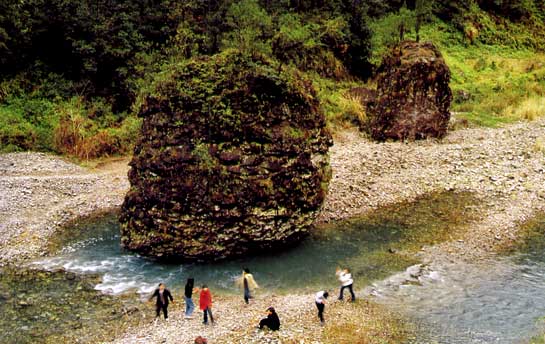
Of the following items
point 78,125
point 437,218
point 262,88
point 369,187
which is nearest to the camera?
point 262,88

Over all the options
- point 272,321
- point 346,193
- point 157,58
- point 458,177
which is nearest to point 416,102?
point 458,177

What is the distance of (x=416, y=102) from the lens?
124 feet

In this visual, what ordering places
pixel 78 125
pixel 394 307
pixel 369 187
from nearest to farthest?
pixel 394 307 < pixel 369 187 < pixel 78 125

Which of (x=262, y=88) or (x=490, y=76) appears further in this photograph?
(x=490, y=76)

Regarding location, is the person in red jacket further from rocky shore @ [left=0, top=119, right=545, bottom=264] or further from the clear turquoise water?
rocky shore @ [left=0, top=119, right=545, bottom=264]

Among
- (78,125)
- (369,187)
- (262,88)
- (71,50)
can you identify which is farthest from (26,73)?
(369,187)

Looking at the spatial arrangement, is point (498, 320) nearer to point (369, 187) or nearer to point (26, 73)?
point (369, 187)

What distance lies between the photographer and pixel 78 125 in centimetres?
3572

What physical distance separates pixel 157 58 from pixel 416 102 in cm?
1997

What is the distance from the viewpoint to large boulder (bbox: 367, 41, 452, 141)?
37.6 metres

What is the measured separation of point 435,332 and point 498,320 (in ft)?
8.22

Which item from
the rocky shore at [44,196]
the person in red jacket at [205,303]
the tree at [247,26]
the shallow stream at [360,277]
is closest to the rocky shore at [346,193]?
the rocky shore at [44,196]

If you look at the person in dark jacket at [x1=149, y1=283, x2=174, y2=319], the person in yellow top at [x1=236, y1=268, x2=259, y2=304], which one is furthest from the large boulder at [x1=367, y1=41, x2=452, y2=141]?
the person in dark jacket at [x1=149, y1=283, x2=174, y2=319]

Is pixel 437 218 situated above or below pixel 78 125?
below
